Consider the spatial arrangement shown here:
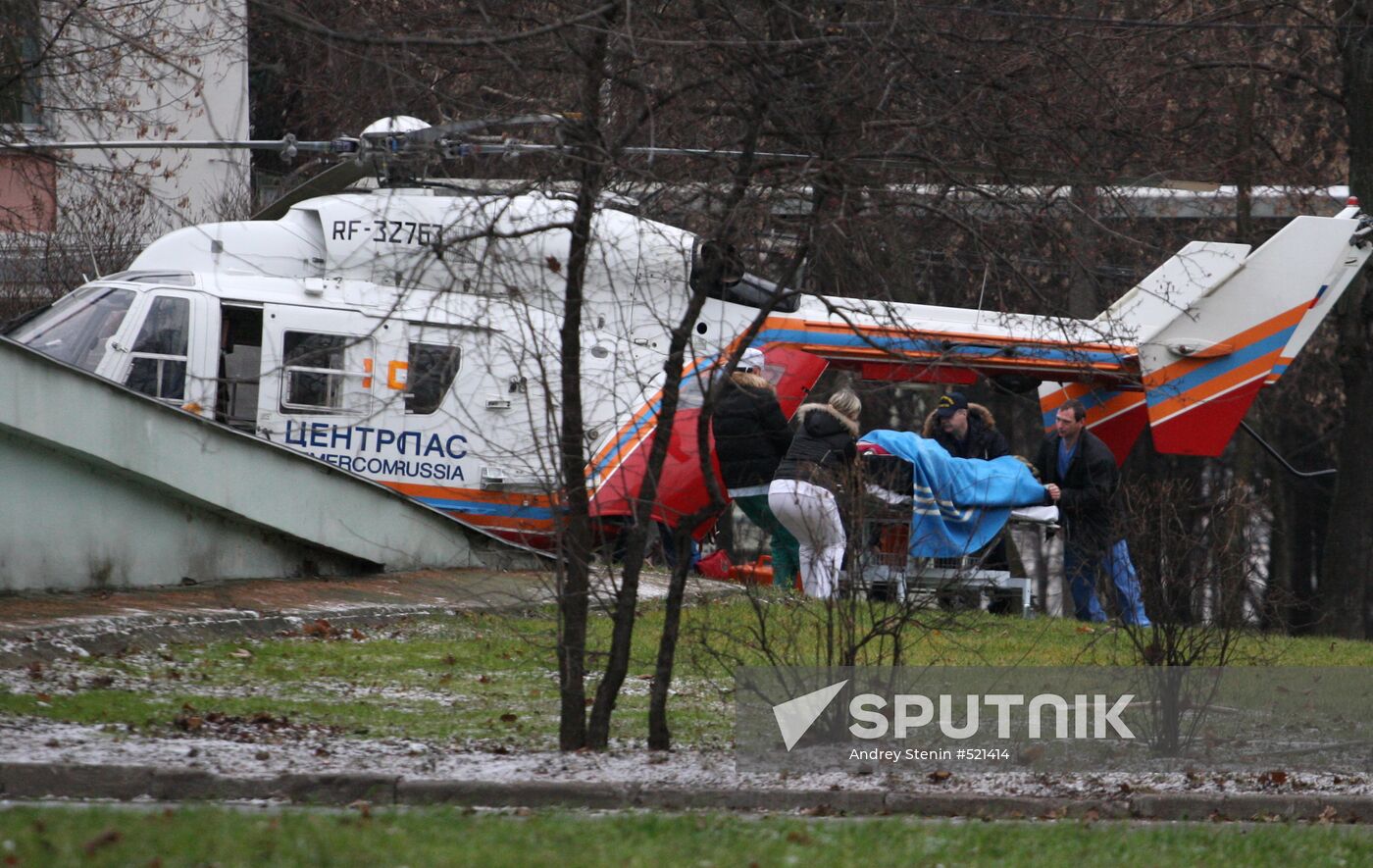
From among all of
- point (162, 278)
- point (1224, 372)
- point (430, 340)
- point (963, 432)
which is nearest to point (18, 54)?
point (162, 278)

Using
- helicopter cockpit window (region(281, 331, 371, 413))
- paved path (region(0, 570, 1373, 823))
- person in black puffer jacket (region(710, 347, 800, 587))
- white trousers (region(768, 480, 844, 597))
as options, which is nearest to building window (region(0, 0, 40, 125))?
helicopter cockpit window (region(281, 331, 371, 413))

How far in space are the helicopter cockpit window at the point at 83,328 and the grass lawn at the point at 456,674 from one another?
4685 millimetres

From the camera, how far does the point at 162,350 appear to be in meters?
15.0

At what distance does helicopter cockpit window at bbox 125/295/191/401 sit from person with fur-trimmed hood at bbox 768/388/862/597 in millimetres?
5490

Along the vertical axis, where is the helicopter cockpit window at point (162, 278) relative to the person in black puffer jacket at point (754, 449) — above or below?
above

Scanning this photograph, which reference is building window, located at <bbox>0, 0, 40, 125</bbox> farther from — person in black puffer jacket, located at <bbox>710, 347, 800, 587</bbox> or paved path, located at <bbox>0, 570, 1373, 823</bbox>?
person in black puffer jacket, located at <bbox>710, 347, 800, 587</bbox>

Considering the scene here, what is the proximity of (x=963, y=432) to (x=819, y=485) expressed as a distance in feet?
16.5

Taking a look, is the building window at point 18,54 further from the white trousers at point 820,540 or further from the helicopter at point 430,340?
the white trousers at point 820,540

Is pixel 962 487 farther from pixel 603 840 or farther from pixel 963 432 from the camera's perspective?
pixel 603 840

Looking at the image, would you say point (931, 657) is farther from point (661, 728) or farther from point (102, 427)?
point (102, 427)

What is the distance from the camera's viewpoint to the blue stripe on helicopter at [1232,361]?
17.3m

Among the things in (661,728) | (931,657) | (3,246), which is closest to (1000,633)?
(931,657)

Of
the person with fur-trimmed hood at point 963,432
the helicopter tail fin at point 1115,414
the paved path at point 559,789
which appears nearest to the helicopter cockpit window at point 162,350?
the person with fur-trimmed hood at point 963,432

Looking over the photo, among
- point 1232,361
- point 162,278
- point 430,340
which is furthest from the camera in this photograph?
point 1232,361
